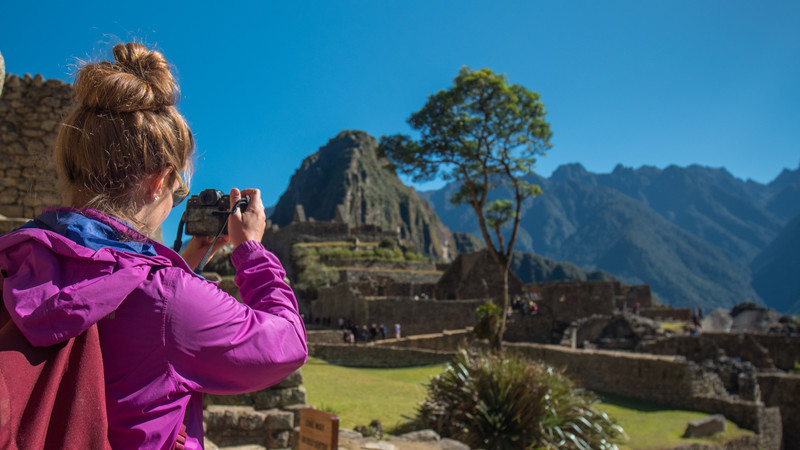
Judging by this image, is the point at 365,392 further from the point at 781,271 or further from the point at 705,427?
the point at 781,271

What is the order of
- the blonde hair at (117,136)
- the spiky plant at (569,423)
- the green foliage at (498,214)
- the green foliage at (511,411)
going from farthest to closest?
the green foliage at (498,214) < the spiky plant at (569,423) < the green foliage at (511,411) < the blonde hair at (117,136)

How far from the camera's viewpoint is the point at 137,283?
1157mm

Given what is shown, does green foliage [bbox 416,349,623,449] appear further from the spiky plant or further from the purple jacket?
the purple jacket

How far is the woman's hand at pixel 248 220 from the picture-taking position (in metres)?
1.58

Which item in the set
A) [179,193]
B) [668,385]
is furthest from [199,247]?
[668,385]

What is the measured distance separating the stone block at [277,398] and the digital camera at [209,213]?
17.6 feet

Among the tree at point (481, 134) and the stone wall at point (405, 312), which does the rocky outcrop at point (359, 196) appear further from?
the tree at point (481, 134)

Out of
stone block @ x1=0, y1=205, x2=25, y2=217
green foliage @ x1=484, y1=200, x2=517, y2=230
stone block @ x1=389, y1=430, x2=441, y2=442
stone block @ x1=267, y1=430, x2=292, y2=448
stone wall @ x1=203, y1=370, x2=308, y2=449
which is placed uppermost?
green foliage @ x1=484, y1=200, x2=517, y2=230

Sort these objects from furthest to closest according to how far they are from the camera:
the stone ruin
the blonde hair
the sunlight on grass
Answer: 1. the sunlight on grass
2. the stone ruin
3. the blonde hair

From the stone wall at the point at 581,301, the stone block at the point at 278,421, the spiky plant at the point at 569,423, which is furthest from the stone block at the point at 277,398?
the stone wall at the point at 581,301

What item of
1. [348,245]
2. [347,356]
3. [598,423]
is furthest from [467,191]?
[348,245]

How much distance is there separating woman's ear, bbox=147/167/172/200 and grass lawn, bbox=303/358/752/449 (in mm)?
7719

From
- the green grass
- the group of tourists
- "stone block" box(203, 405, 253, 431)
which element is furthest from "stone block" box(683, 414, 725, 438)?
the group of tourists

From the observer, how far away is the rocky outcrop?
11112cm
